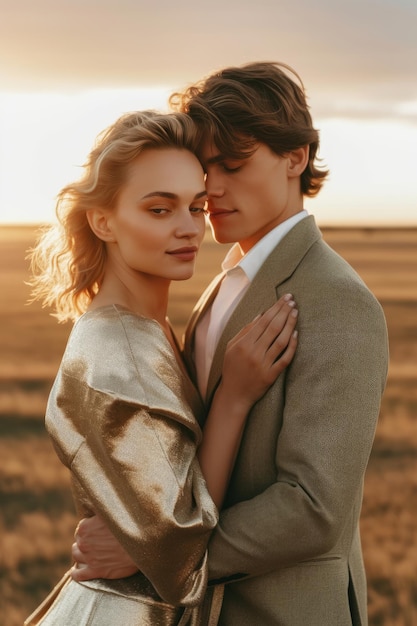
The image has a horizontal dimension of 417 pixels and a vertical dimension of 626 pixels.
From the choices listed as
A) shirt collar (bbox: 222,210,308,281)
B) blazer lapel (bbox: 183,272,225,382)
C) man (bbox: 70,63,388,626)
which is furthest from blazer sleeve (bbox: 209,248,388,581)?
blazer lapel (bbox: 183,272,225,382)

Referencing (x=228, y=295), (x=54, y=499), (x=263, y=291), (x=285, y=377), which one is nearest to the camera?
(x=285, y=377)

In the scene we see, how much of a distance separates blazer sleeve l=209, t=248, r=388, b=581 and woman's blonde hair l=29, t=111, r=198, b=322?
67 centimetres

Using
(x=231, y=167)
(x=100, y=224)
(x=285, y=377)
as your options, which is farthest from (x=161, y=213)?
(x=285, y=377)

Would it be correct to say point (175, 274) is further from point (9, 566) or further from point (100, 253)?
point (9, 566)

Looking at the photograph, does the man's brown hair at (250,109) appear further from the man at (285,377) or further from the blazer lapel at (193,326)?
the blazer lapel at (193,326)

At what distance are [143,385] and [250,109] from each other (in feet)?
3.33

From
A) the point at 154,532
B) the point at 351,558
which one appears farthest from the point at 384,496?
the point at 154,532

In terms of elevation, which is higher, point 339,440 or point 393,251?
point 339,440

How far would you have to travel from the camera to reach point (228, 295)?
11.3ft

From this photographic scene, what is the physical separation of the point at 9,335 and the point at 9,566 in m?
15.6

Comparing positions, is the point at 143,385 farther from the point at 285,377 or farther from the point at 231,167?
the point at 231,167

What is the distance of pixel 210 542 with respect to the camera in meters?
2.94

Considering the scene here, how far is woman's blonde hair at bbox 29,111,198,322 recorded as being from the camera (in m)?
3.02

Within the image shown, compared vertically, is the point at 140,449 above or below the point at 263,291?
below
